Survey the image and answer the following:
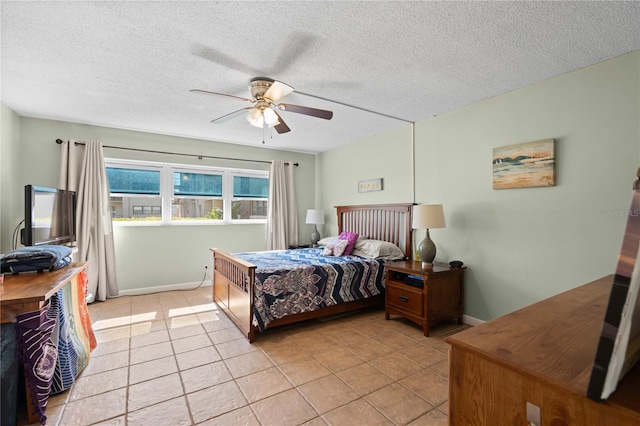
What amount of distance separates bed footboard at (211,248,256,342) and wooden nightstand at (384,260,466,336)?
152cm

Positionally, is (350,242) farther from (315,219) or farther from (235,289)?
(235,289)

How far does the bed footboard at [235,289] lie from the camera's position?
9.33ft

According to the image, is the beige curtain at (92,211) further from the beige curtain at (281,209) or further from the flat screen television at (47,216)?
the beige curtain at (281,209)

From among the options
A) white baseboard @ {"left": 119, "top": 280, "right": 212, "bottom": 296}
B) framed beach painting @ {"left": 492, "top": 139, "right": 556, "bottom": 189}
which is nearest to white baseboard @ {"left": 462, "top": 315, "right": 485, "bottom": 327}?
framed beach painting @ {"left": 492, "top": 139, "right": 556, "bottom": 189}

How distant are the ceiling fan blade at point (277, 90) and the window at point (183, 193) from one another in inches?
112

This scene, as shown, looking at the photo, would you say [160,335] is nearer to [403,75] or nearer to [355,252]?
[355,252]

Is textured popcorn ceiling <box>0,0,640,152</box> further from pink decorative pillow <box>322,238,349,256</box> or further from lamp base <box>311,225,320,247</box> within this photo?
lamp base <box>311,225,320,247</box>

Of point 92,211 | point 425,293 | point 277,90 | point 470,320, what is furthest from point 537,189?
point 92,211

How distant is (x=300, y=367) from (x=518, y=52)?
2855 millimetres

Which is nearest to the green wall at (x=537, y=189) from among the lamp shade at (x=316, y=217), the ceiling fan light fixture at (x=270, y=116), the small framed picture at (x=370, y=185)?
the small framed picture at (x=370, y=185)

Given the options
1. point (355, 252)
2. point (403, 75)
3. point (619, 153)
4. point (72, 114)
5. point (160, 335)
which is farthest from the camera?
point (355, 252)

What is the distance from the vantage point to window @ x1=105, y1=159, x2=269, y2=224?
14.5ft

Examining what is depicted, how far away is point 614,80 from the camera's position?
227cm

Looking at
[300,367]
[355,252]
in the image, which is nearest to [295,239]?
[355,252]
